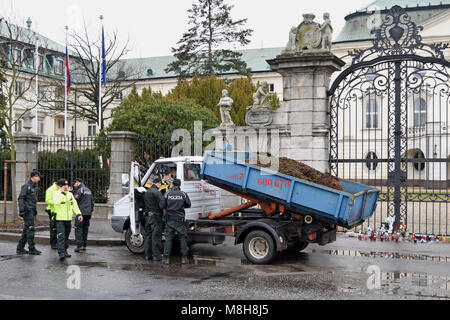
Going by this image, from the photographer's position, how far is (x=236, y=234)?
1069 cm

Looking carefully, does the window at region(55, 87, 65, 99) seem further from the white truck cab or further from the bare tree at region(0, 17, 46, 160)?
the white truck cab

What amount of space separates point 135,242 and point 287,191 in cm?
371

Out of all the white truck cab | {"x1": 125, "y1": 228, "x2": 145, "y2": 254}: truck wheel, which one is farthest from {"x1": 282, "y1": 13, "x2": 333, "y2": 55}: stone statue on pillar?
{"x1": 125, "y1": 228, "x2": 145, "y2": 254}: truck wheel

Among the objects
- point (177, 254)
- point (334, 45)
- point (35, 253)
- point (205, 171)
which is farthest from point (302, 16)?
point (334, 45)

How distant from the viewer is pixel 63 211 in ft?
36.9

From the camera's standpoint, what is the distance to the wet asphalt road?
771 centimetres

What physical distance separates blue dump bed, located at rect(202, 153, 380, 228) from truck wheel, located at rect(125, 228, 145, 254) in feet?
7.05

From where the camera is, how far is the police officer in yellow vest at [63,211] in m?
10.9

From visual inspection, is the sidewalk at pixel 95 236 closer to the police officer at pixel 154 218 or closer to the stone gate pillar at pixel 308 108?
the police officer at pixel 154 218

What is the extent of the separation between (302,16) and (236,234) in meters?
6.91

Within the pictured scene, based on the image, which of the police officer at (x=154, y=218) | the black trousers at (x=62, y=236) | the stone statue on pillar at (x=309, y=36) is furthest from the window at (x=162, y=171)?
the stone statue on pillar at (x=309, y=36)

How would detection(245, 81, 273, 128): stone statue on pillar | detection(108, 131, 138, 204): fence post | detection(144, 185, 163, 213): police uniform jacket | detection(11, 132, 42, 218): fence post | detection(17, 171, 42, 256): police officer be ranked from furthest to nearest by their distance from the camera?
detection(11, 132, 42, 218): fence post → detection(108, 131, 138, 204): fence post → detection(245, 81, 273, 128): stone statue on pillar → detection(17, 171, 42, 256): police officer → detection(144, 185, 163, 213): police uniform jacket

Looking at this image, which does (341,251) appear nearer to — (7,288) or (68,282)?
(68,282)

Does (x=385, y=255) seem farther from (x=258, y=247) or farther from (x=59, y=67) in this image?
(x=59, y=67)
